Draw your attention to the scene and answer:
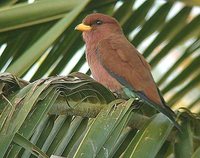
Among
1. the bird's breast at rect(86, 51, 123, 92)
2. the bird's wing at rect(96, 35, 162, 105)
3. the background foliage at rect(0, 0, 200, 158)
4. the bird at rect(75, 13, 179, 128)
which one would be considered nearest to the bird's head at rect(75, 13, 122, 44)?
the bird at rect(75, 13, 179, 128)

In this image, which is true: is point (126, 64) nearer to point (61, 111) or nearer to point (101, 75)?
point (101, 75)

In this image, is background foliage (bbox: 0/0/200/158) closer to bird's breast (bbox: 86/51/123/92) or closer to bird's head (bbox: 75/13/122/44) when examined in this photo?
bird's breast (bbox: 86/51/123/92)

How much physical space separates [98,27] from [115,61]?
65 centimetres

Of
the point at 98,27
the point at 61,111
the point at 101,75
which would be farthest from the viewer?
the point at 98,27

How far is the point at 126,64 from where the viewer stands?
3078 mm

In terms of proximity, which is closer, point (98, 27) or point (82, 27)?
point (82, 27)

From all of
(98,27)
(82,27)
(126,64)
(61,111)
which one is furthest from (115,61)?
(61,111)

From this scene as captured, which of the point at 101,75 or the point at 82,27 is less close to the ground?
the point at 82,27

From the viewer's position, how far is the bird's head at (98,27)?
3518 millimetres

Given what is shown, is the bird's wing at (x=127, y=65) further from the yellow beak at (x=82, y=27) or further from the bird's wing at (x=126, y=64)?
the yellow beak at (x=82, y=27)

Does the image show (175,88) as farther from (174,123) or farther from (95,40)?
(174,123)

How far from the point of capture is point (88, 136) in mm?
1765

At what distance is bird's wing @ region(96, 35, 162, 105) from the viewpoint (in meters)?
2.81

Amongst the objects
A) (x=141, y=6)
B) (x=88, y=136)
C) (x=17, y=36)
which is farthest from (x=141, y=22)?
(x=88, y=136)
